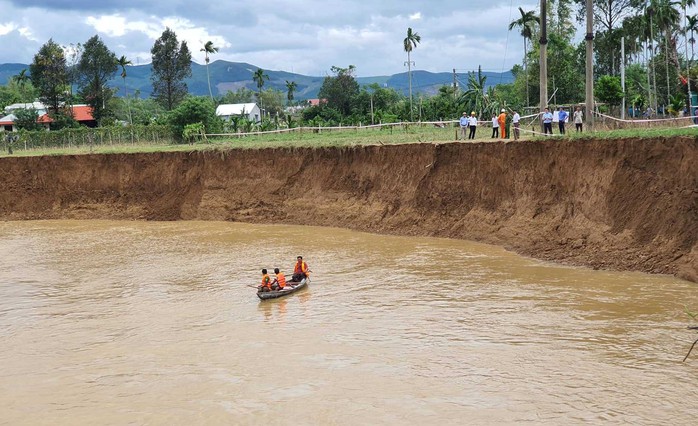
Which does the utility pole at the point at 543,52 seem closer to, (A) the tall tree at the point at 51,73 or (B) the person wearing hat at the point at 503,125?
(B) the person wearing hat at the point at 503,125

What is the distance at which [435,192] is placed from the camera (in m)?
28.4

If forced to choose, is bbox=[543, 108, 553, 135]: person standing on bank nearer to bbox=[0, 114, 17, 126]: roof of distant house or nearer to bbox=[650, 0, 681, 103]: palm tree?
bbox=[650, 0, 681, 103]: palm tree

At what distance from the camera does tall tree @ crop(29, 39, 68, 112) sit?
228ft

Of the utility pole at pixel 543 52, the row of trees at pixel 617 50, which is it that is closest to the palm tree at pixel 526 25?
the row of trees at pixel 617 50

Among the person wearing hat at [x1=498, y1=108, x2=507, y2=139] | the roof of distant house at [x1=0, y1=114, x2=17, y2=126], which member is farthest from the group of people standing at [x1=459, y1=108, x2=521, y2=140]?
the roof of distant house at [x1=0, y1=114, x2=17, y2=126]

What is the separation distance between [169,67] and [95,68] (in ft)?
25.0

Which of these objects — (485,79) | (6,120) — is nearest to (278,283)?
(485,79)

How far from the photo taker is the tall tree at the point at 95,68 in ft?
252

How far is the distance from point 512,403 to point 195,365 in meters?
5.80

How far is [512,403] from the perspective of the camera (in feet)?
37.5

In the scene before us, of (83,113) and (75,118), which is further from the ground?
(83,113)

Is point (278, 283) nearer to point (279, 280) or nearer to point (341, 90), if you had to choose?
point (279, 280)

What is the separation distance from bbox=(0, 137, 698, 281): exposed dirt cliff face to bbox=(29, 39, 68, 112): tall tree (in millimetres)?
32944

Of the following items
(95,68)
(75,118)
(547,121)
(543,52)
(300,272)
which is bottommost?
(300,272)
